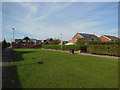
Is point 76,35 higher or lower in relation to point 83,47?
higher

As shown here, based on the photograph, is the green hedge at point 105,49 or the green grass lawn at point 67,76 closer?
the green grass lawn at point 67,76

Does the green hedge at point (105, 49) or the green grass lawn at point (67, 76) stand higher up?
the green hedge at point (105, 49)

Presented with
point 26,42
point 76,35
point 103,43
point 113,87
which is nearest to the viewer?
point 113,87

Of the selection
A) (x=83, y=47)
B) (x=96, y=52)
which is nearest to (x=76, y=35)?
(x=83, y=47)

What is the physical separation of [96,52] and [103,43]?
2.41 m

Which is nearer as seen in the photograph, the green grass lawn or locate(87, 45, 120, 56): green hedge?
the green grass lawn

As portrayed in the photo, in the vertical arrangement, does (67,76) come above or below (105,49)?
below

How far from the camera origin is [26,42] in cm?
5769

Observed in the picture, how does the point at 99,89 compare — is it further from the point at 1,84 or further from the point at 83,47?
the point at 83,47

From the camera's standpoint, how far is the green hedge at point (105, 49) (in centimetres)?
1604

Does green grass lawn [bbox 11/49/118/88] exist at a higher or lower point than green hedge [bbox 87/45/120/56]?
lower

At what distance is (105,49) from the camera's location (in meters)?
18.0

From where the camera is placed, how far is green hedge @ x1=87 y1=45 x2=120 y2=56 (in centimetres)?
1604

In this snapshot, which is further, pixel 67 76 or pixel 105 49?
pixel 105 49
